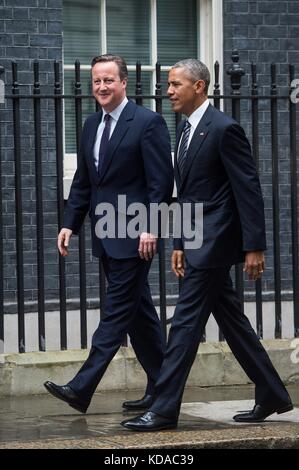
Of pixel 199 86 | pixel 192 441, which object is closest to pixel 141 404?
pixel 192 441

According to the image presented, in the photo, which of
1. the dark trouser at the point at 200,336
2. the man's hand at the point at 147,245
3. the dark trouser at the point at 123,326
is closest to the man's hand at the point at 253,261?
the dark trouser at the point at 200,336

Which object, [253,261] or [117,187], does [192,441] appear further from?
[117,187]

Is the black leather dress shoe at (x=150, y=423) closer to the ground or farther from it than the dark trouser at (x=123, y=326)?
closer to the ground

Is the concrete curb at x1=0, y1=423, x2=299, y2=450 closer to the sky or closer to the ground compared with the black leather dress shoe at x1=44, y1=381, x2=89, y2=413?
closer to the ground

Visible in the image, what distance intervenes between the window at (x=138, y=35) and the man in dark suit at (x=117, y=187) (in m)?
3.56

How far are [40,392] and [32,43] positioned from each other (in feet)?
10.9

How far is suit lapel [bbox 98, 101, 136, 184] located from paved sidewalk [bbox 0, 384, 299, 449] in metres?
1.43

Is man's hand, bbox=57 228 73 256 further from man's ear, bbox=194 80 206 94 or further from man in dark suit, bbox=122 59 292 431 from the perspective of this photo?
man's ear, bbox=194 80 206 94

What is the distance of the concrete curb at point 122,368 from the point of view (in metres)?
9.07

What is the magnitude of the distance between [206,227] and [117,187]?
Answer: 0.66 metres

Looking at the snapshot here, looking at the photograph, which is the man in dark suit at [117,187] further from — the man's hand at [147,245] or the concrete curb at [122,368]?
the concrete curb at [122,368]

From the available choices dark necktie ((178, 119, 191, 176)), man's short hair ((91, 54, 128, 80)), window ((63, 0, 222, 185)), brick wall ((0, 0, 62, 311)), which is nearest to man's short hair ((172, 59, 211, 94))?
dark necktie ((178, 119, 191, 176))

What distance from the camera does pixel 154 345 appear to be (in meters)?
8.21

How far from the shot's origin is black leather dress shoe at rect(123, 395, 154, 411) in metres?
8.36
